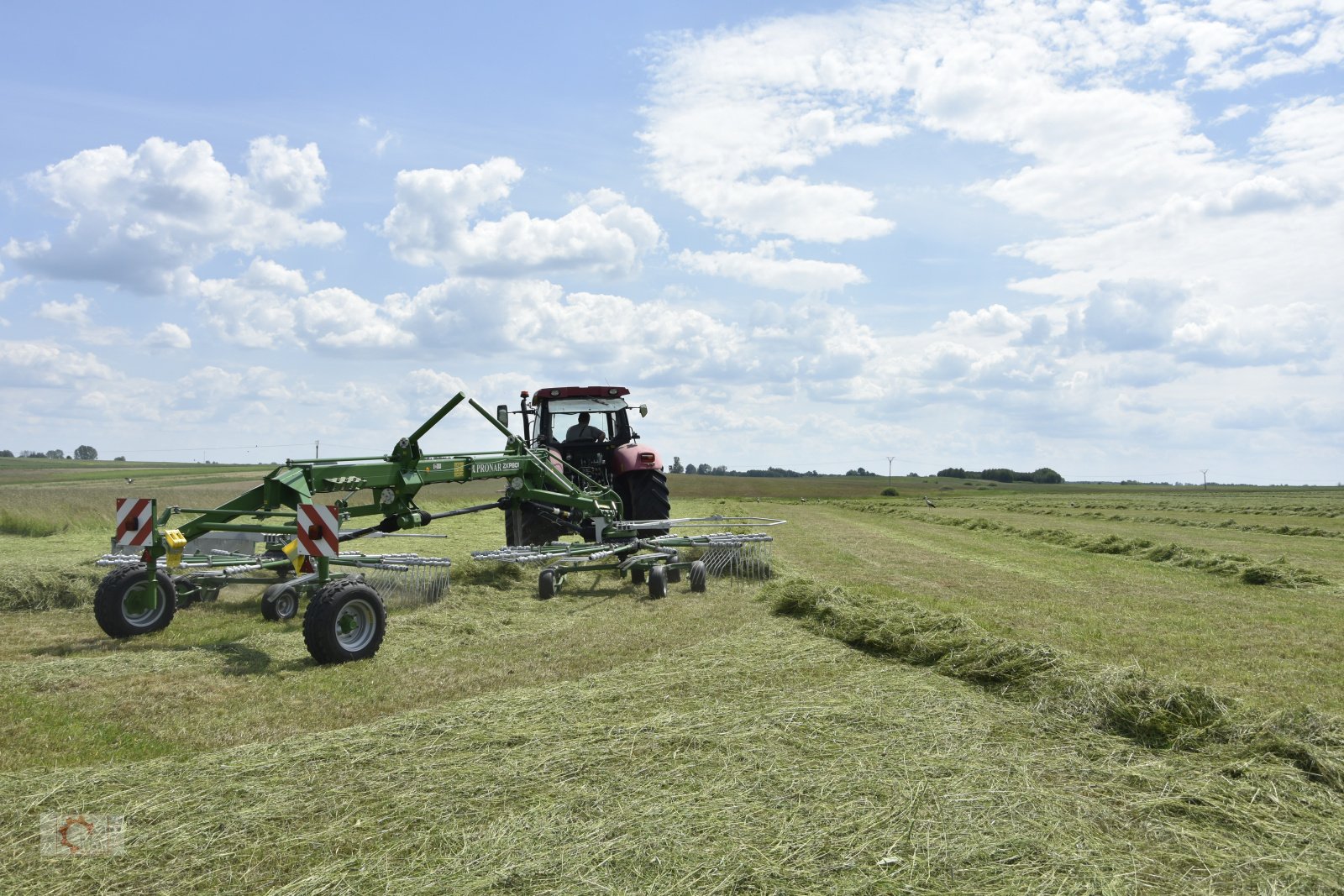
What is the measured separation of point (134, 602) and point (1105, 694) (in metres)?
6.92

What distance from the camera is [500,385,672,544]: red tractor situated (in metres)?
11.6

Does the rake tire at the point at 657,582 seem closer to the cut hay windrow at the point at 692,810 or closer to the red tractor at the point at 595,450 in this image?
the red tractor at the point at 595,450

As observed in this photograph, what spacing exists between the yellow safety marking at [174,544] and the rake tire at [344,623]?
1445mm

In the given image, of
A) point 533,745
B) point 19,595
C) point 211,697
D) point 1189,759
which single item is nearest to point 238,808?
point 533,745

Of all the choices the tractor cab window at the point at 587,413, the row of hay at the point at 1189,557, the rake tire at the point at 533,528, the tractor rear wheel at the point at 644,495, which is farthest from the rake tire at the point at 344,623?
the row of hay at the point at 1189,557

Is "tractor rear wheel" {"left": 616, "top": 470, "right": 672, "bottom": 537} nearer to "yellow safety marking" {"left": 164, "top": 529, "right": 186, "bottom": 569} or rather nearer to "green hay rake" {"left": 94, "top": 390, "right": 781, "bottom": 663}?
"green hay rake" {"left": 94, "top": 390, "right": 781, "bottom": 663}

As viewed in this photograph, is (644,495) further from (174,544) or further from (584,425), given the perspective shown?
(174,544)

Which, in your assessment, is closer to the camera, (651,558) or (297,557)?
(297,557)

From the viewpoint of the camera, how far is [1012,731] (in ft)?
14.5

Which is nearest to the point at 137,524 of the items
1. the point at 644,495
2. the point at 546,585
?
the point at 546,585

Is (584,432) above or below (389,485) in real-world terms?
above

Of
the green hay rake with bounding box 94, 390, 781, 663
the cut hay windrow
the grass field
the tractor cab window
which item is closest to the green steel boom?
the green hay rake with bounding box 94, 390, 781, 663

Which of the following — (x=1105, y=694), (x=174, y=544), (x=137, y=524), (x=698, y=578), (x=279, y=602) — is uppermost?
(x=137, y=524)

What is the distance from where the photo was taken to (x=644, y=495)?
37.9 feet
